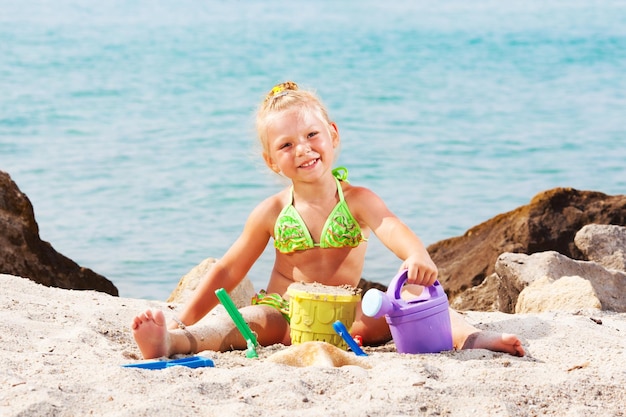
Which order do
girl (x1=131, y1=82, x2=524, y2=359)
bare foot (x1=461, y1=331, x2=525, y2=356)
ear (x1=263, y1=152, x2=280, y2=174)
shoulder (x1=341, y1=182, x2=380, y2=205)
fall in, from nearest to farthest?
bare foot (x1=461, y1=331, x2=525, y2=356), girl (x1=131, y1=82, x2=524, y2=359), shoulder (x1=341, y1=182, x2=380, y2=205), ear (x1=263, y1=152, x2=280, y2=174)

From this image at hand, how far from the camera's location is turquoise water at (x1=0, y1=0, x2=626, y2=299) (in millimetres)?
8562

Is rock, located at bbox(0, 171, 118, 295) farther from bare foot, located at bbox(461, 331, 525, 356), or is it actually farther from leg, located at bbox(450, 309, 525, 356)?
bare foot, located at bbox(461, 331, 525, 356)

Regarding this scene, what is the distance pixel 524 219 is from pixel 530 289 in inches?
44.8

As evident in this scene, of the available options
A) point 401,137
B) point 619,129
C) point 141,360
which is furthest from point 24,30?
point 141,360

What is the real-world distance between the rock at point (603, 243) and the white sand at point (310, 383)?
1.74 m

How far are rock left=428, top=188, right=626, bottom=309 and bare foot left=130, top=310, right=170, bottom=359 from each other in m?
2.41

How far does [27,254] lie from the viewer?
5066 millimetres

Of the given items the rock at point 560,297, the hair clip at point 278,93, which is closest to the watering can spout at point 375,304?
the hair clip at point 278,93

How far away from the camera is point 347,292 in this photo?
3404 mm

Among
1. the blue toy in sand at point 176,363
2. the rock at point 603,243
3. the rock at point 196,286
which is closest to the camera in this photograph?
the blue toy in sand at point 176,363

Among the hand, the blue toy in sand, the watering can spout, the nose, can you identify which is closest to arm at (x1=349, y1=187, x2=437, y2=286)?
the hand

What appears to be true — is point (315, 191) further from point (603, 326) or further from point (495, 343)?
point (603, 326)

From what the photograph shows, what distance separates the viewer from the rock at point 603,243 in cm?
521

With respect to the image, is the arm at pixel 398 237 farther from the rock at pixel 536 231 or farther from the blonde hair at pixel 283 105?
the rock at pixel 536 231
